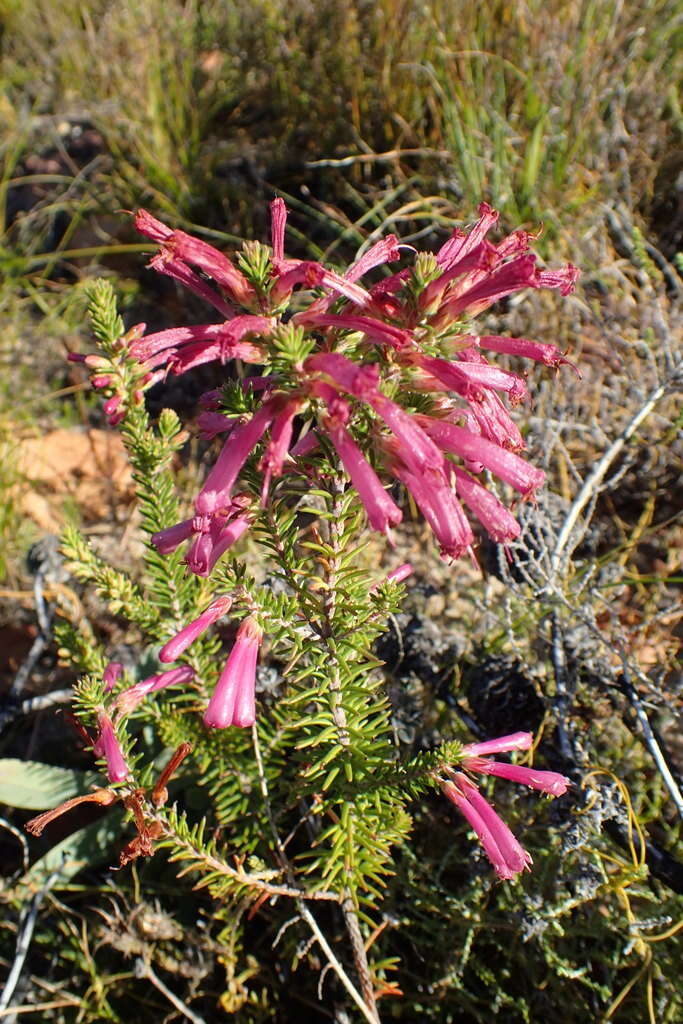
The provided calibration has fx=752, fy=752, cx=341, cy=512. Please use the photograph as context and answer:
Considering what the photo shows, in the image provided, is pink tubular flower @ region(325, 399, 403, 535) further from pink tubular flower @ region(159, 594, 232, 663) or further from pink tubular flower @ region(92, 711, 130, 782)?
pink tubular flower @ region(92, 711, 130, 782)

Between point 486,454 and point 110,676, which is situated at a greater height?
point 486,454

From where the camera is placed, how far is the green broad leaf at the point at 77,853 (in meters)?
1.98

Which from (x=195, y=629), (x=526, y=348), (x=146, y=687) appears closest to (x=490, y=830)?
(x=195, y=629)

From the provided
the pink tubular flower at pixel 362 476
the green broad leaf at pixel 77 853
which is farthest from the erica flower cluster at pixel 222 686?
the green broad leaf at pixel 77 853

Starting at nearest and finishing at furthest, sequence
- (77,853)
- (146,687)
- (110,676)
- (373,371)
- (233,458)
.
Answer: (373,371) < (233,458) < (146,687) < (110,676) < (77,853)

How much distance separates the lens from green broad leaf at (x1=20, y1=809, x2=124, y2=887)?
6.49 ft

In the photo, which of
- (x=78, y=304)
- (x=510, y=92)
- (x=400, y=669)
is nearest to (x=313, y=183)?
(x=510, y=92)

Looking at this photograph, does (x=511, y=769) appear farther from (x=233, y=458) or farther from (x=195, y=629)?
(x=233, y=458)

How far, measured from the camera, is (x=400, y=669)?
221 cm

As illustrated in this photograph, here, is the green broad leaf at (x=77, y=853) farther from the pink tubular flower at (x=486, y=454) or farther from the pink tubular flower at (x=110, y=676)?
the pink tubular flower at (x=486, y=454)

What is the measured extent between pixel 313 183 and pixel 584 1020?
11.9 feet

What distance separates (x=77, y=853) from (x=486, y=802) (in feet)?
3.91

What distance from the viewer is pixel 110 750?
1496 millimetres

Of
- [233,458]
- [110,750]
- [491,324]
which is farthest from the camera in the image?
[491,324]
